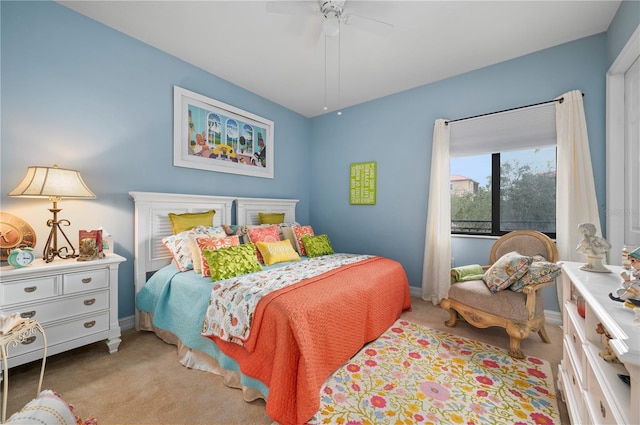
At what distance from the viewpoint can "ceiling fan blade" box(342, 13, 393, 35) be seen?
2080mm

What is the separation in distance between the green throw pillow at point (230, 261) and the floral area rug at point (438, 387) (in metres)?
1.07

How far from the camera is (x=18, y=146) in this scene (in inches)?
78.6

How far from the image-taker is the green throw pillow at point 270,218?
361 centimetres

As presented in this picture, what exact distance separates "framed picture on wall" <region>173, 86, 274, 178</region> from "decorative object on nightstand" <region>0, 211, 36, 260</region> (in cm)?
129

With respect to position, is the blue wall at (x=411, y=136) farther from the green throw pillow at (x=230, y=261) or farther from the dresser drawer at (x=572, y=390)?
the green throw pillow at (x=230, y=261)

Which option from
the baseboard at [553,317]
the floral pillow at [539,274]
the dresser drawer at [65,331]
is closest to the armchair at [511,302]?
the floral pillow at [539,274]

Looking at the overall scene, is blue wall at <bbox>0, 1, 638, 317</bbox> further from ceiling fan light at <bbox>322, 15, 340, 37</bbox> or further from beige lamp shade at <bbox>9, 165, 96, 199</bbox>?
ceiling fan light at <bbox>322, 15, 340, 37</bbox>

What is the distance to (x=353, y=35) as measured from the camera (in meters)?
2.48

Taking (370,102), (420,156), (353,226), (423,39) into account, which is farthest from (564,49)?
(353,226)

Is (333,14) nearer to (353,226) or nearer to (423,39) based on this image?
(423,39)

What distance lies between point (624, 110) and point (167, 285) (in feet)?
13.8

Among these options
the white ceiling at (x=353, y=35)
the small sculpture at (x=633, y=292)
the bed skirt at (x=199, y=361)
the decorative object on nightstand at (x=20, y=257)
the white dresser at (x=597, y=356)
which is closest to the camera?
the white dresser at (x=597, y=356)

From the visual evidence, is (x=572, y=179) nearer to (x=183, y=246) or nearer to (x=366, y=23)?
(x=366, y=23)

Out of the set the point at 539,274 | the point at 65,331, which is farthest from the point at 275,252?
the point at 539,274
